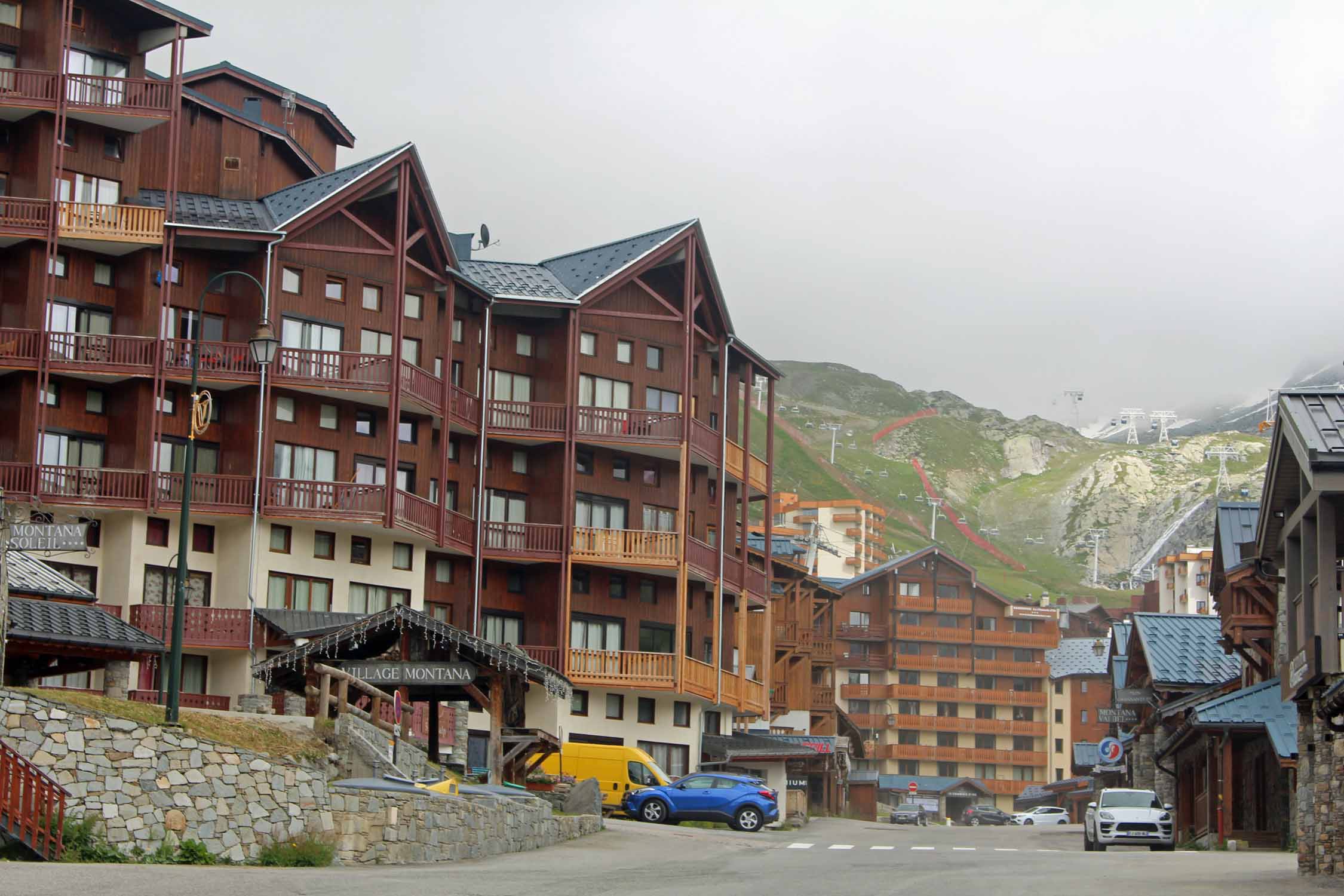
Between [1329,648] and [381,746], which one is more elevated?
[1329,648]

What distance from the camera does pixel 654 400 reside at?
6856cm

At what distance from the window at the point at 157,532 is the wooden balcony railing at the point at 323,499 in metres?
3.29

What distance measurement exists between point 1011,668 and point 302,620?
8206 cm

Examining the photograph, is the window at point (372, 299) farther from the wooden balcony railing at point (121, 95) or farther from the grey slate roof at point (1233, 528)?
the grey slate roof at point (1233, 528)

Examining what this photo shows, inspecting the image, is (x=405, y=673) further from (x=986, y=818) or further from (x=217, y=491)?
(x=986, y=818)

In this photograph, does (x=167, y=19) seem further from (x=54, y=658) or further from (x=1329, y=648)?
(x=1329, y=648)

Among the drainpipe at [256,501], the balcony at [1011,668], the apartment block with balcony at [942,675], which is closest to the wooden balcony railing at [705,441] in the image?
the drainpipe at [256,501]

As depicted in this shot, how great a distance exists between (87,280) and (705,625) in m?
26.8

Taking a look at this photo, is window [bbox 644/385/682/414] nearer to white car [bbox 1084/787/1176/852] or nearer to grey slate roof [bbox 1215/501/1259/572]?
grey slate roof [bbox 1215/501/1259/572]

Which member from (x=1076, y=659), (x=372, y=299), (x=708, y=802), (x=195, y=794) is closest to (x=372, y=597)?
(x=372, y=299)

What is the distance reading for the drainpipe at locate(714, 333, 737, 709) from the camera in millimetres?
68312

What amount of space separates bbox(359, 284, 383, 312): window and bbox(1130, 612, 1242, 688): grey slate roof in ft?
92.1

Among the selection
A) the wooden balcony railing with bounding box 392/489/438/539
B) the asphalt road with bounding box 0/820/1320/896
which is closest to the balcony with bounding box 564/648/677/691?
the wooden balcony railing with bounding box 392/489/438/539

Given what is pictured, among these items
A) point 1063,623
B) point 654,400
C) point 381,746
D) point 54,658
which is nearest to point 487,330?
point 654,400
